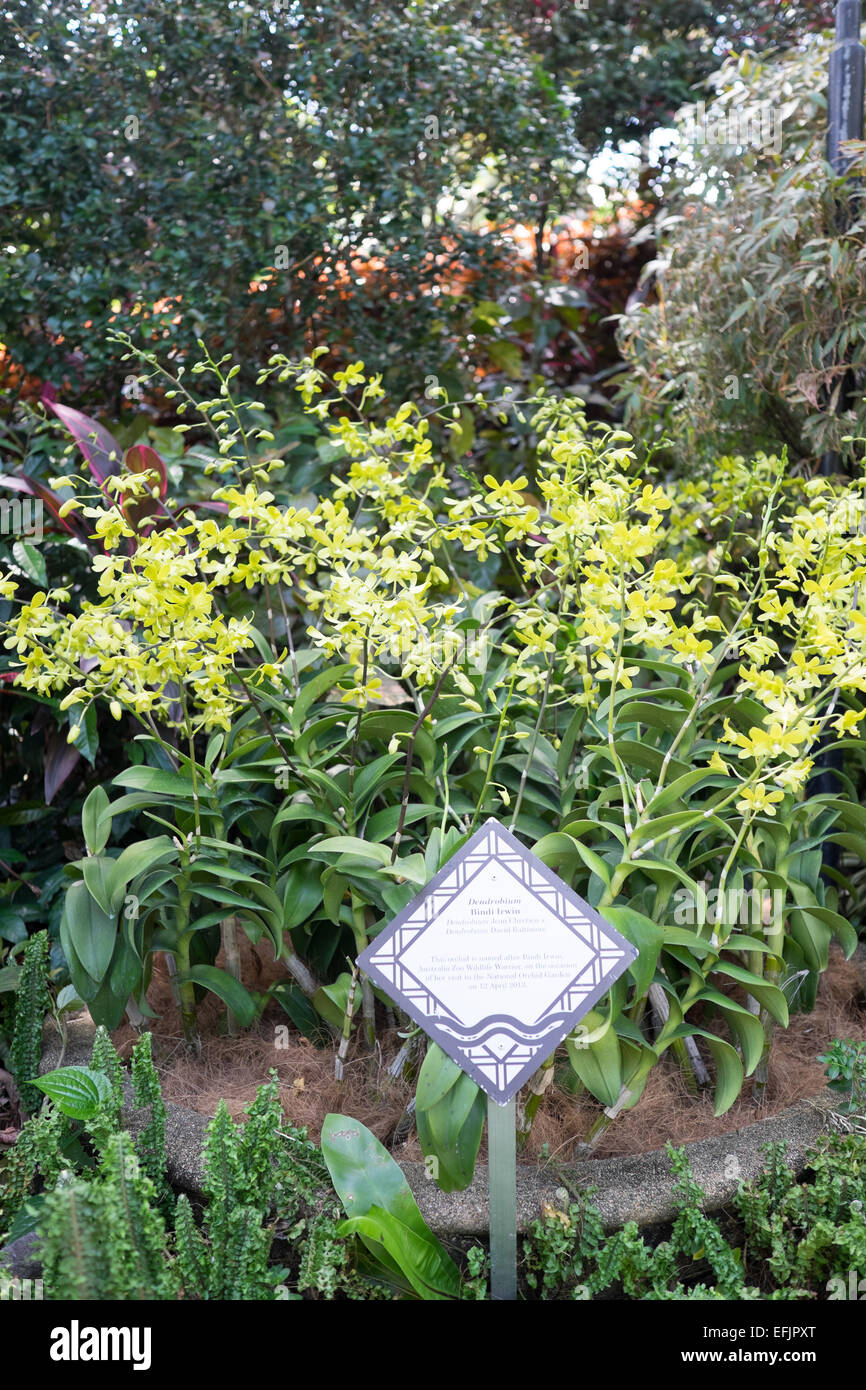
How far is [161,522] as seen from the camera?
270cm

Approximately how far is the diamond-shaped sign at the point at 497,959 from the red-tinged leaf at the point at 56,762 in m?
1.20

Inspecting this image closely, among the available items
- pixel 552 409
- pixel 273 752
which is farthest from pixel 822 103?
pixel 273 752

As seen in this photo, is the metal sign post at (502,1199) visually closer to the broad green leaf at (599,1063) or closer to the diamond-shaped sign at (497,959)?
the diamond-shaped sign at (497,959)

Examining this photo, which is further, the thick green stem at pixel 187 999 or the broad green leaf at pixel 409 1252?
the thick green stem at pixel 187 999

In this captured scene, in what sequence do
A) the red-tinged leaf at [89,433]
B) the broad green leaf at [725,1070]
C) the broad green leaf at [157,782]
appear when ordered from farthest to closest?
1. the red-tinged leaf at [89,433]
2. the broad green leaf at [157,782]
3. the broad green leaf at [725,1070]

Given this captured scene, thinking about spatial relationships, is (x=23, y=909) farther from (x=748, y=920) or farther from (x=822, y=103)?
(x=822, y=103)

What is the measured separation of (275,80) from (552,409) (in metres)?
1.89

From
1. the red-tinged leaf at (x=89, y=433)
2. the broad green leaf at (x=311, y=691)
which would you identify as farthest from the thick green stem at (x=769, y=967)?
the red-tinged leaf at (x=89, y=433)

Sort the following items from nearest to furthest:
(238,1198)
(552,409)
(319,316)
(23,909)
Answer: (238,1198) < (552,409) < (23,909) < (319,316)

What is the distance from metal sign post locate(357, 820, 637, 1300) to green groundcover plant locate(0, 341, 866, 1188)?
125 millimetres

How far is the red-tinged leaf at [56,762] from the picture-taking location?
2.43 m

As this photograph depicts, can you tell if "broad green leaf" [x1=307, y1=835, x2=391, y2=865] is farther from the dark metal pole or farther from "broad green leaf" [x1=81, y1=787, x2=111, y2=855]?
the dark metal pole

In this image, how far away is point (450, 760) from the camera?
2092 millimetres
